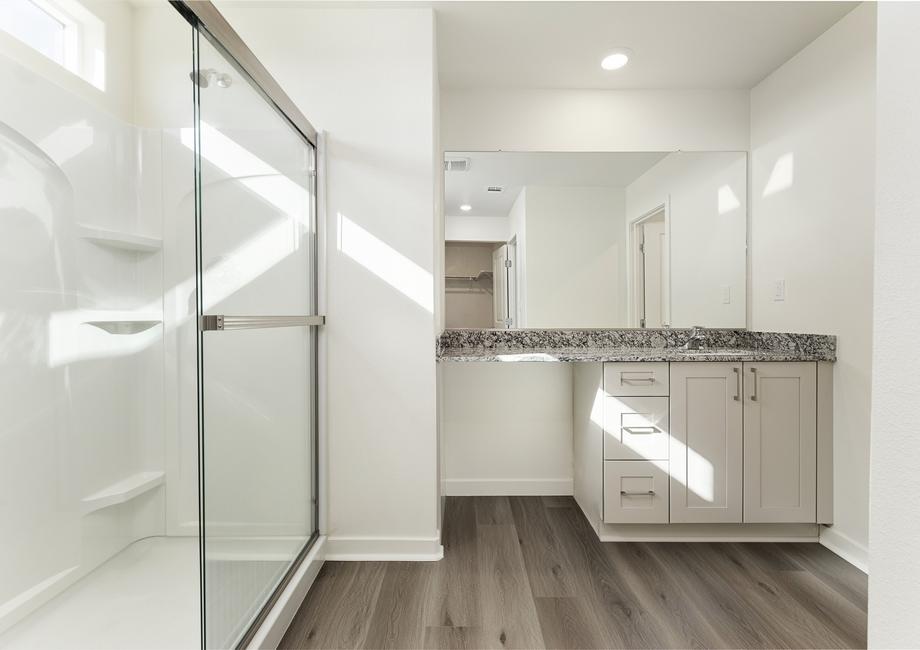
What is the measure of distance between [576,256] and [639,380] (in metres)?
0.91

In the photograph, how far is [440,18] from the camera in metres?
2.08

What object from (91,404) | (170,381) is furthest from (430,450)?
(91,404)

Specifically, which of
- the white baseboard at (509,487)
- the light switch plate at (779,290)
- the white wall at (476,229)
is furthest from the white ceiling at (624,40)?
the white baseboard at (509,487)

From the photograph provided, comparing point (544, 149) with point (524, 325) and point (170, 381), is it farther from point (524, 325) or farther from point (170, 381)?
point (170, 381)

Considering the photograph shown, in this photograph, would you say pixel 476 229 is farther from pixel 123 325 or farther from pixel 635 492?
pixel 123 325

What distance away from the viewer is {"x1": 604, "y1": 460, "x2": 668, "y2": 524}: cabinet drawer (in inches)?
86.0

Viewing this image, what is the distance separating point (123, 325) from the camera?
2123mm

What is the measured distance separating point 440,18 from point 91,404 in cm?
223

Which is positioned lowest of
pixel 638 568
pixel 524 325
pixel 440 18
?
pixel 638 568

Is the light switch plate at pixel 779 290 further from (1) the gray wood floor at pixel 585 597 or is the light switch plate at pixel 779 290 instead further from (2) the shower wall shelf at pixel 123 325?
(2) the shower wall shelf at pixel 123 325

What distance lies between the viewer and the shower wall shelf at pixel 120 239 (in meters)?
1.93

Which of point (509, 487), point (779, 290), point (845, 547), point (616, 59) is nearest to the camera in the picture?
point (845, 547)

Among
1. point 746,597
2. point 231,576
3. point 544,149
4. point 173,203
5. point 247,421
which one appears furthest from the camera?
point 544,149

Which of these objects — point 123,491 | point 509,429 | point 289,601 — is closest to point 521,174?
point 509,429
